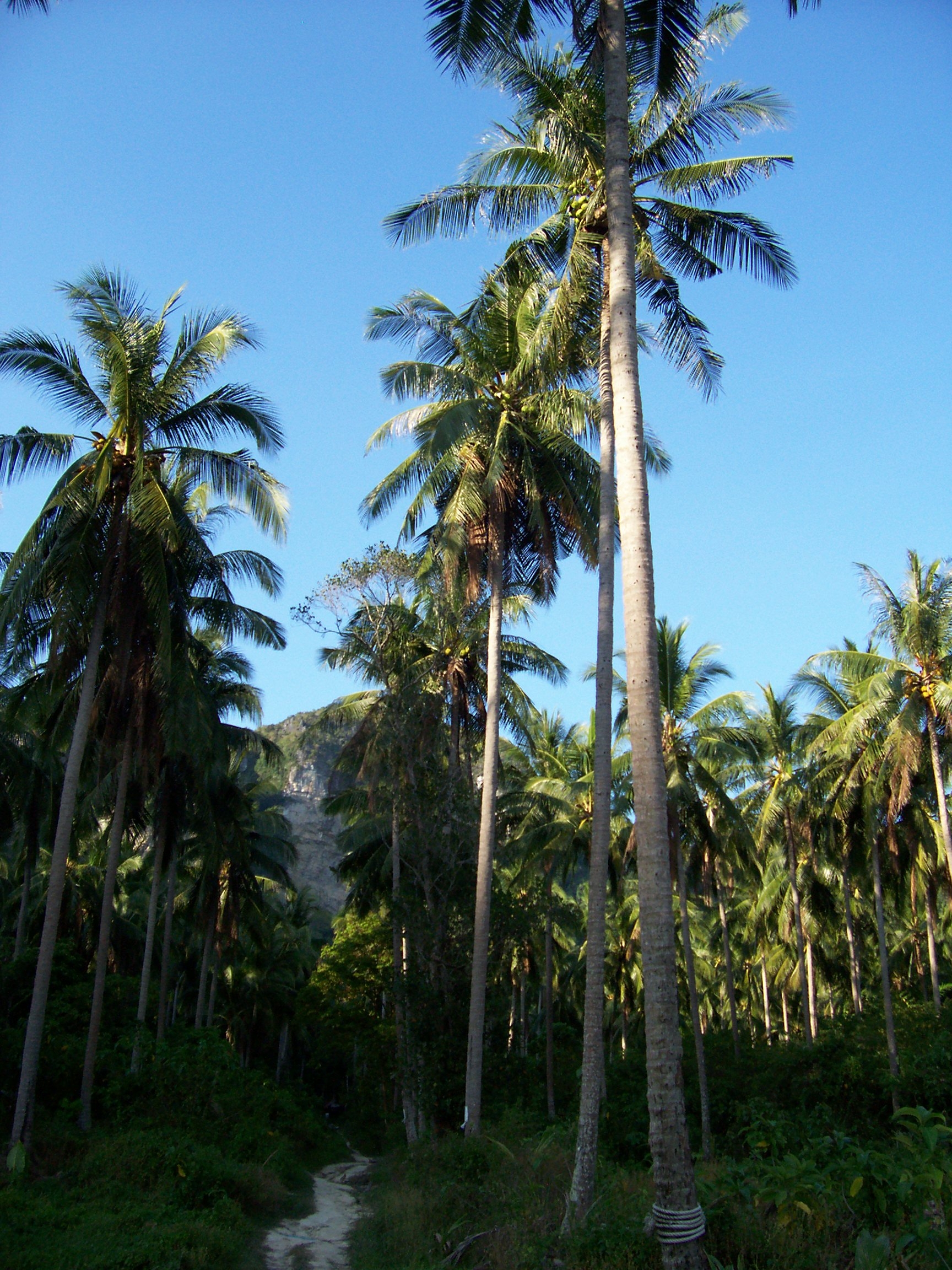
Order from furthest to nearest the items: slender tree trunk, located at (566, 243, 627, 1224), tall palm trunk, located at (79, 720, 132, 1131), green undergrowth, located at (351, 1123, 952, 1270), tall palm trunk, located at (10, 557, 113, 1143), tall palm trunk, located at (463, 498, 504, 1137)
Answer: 1. tall palm trunk, located at (79, 720, 132, 1131)
2. tall palm trunk, located at (463, 498, 504, 1137)
3. tall palm trunk, located at (10, 557, 113, 1143)
4. slender tree trunk, located at (566, 243, 627, 1224)
5. green undergrowth, located at (351, 1123, 952, 1270)

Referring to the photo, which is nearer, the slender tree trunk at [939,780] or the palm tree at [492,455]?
the palm tree at [492,455]

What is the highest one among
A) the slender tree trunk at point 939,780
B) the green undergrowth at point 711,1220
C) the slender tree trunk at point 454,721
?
the slender tree trunk at point 454,721

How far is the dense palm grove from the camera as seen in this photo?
9625mm

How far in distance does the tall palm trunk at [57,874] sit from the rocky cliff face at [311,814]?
308 ft

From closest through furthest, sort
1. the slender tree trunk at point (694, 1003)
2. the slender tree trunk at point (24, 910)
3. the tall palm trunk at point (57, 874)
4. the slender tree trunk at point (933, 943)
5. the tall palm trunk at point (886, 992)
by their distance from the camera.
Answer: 1. the tall palm trunk at point (57, 874)
2. the tall palm trunk at point (886, 992)
3. the slender tree trunk at point (694, 1003)
4. the slender tree trunk at point (24, 910)
5. the slender tree trunk at point (933, 943)

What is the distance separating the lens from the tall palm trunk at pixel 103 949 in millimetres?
17812

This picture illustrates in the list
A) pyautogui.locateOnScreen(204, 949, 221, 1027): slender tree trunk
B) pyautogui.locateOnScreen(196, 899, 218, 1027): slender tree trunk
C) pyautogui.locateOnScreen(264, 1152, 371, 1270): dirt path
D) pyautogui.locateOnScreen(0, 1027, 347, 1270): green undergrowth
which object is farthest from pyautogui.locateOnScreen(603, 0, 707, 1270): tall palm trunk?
pyautogui.locateOnScreen(204, 949, 221, 1027): slender tree trunk

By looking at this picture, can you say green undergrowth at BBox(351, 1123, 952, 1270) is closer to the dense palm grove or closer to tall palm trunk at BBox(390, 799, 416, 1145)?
the dense palm grove

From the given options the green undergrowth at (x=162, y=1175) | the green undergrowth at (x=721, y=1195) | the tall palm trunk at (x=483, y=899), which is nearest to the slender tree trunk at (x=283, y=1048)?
the green undergrowth at (x=162, y=1175)

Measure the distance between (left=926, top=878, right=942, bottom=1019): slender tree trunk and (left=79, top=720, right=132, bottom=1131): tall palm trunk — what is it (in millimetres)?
22238

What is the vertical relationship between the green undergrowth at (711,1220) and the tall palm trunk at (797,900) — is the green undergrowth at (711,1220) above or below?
below

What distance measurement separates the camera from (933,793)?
25.7 meters

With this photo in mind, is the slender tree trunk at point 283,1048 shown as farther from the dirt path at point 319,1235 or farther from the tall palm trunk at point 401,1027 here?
the dirt path at point 319,1235

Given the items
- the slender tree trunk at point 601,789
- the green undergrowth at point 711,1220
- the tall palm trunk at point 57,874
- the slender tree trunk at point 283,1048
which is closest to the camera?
the green undergrowth at point 711,1220
